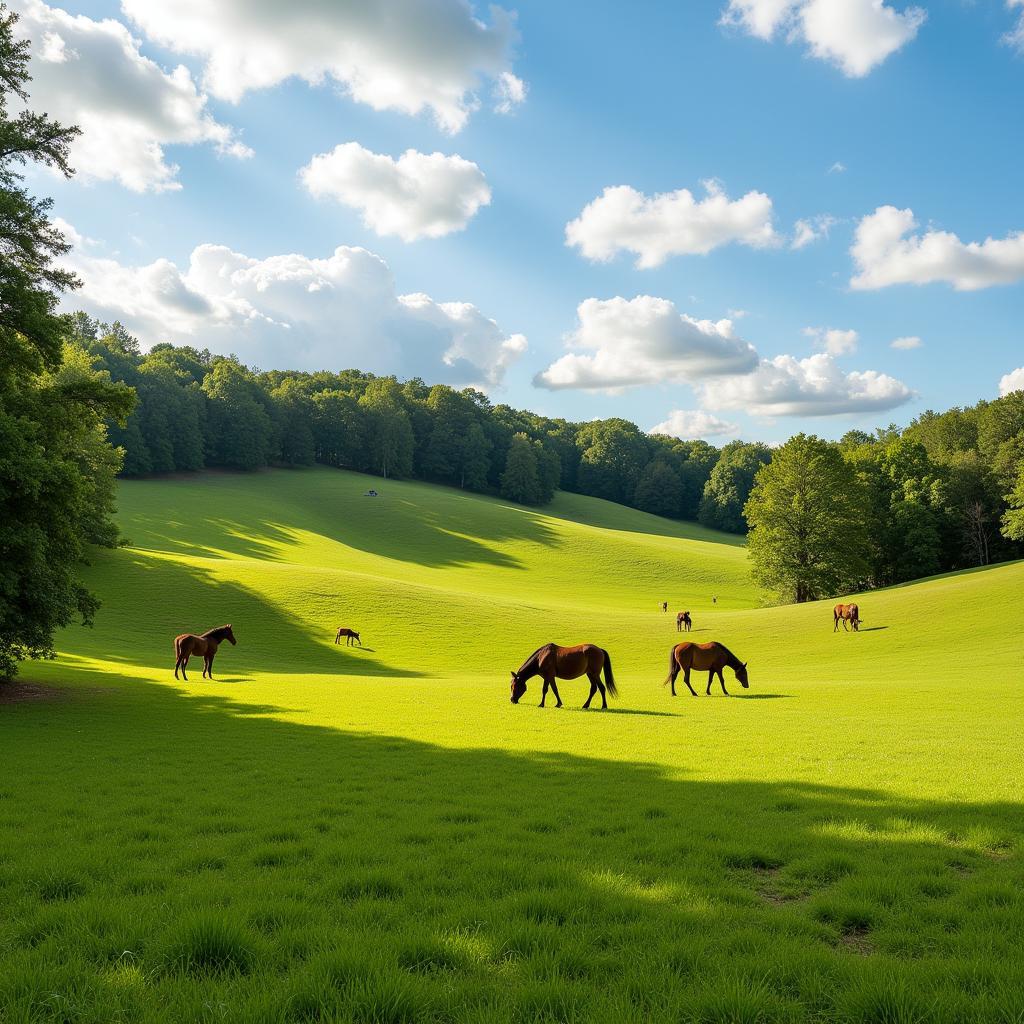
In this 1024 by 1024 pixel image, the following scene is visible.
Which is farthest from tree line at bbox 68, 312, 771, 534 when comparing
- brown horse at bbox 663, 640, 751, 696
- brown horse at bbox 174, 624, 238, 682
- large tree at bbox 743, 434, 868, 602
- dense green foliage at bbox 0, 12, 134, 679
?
dense green foliage at bbox 0, 12, 134, 679

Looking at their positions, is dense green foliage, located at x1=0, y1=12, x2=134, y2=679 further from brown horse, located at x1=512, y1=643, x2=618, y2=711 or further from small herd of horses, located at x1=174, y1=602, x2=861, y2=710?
brown horse, located at x1=512, y1=643, x2=618, y2=711

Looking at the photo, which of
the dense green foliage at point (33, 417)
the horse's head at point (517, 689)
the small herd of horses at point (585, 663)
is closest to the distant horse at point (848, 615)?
the small herd of horses at point (585, 663)

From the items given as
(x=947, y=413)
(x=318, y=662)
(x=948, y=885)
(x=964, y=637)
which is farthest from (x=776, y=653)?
(x=947, y=413)

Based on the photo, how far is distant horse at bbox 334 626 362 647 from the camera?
39.8 metres

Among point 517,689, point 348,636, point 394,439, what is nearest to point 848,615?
point 517,689

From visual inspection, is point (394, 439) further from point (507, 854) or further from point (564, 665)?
point (507, 854)

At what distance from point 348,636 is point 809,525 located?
4484 centimetres

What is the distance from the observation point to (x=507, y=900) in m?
5.41

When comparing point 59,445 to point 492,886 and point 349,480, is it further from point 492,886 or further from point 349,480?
point 349,480

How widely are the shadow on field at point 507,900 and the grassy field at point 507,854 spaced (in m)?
0.03

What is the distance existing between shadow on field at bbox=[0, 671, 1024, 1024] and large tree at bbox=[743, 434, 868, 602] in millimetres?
57990

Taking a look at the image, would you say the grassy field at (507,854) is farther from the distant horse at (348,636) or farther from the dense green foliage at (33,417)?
the distant horse at (348,636)

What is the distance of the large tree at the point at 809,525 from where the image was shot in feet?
205

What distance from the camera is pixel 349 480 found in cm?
11794
